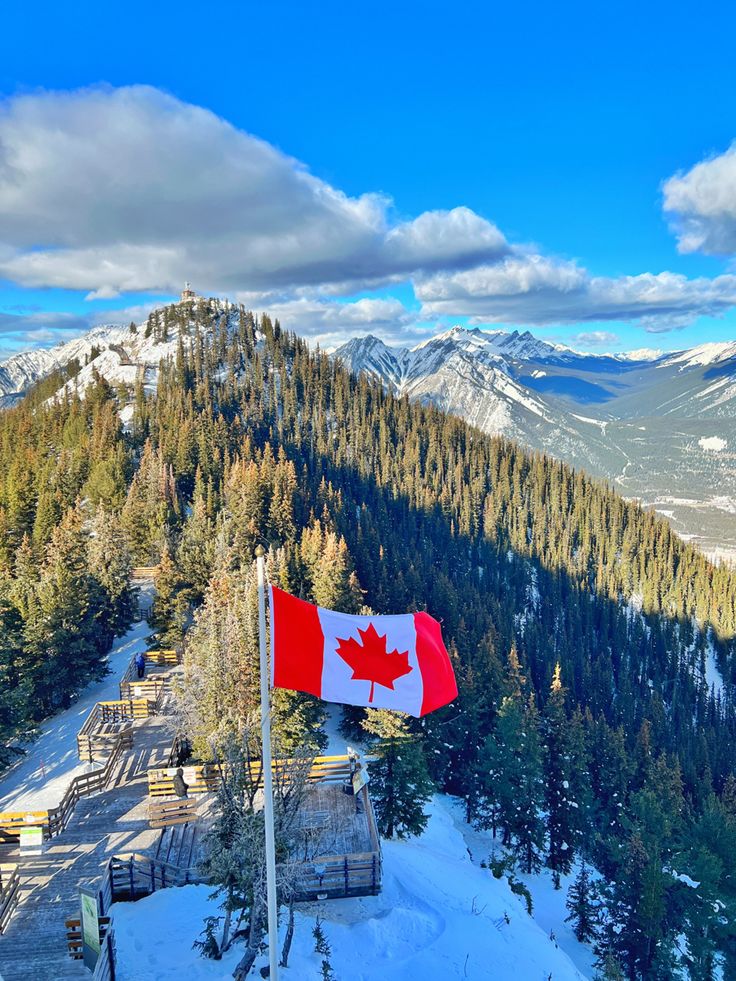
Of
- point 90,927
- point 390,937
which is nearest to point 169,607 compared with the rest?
point 390,937

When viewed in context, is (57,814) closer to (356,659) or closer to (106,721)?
(106,721)

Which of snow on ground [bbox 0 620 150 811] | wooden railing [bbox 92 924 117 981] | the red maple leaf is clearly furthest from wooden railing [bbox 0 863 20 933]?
the red maple leaf

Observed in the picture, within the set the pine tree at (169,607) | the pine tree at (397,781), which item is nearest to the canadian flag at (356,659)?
the pine tree at (397,781)

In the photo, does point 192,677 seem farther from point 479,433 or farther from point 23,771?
point 479,433

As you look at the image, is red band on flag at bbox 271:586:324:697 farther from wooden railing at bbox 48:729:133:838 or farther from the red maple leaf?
wooden railing at bbox 48:729:133:838

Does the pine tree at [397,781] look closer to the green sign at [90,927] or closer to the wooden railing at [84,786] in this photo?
the wooden railing at [84,786]

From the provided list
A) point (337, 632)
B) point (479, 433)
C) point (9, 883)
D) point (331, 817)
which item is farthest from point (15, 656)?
point (479, 433)
